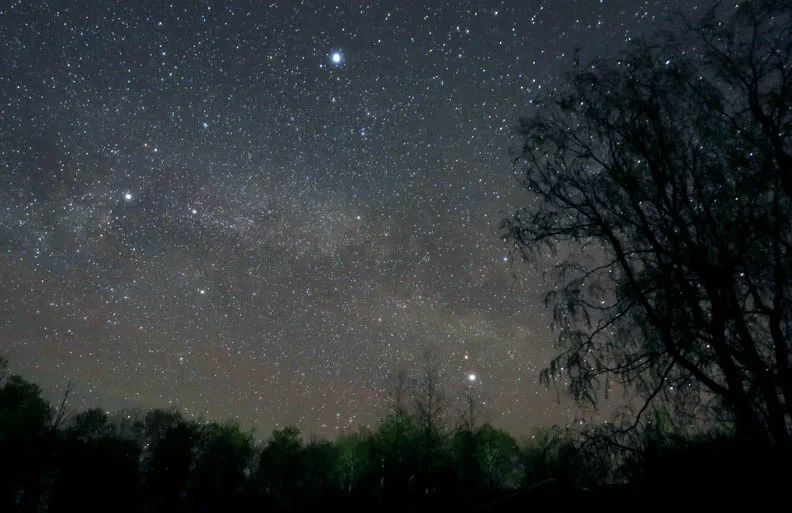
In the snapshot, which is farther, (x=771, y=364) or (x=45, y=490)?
(x=45, y=490)

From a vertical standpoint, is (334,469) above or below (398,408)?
below

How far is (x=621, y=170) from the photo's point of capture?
10.9 meters

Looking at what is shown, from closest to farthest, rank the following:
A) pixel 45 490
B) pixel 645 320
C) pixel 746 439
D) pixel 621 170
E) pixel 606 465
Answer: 1. pixel 746 439
2. pixel 606 465
3. pixel 645 320
4. pixel 621 170
5. pixel 45 490

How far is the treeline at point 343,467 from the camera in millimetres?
7855

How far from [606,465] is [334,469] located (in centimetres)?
4921

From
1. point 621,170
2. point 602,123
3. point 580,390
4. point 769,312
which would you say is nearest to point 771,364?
point 769,312

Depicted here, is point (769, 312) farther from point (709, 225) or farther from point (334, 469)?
point (334, 469)

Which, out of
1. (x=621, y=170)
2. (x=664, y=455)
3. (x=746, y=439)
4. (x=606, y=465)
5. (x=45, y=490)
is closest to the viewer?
(x=746, y=439)

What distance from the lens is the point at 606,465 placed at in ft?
30.6

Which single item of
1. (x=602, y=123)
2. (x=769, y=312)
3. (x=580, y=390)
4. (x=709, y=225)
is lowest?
(x=580, y=390)

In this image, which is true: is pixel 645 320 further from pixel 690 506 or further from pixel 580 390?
pixel 690 506

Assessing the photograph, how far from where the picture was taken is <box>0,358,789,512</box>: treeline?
7.86 m

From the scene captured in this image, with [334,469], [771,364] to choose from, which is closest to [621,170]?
[771,364]

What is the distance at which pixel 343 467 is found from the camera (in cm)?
5059
